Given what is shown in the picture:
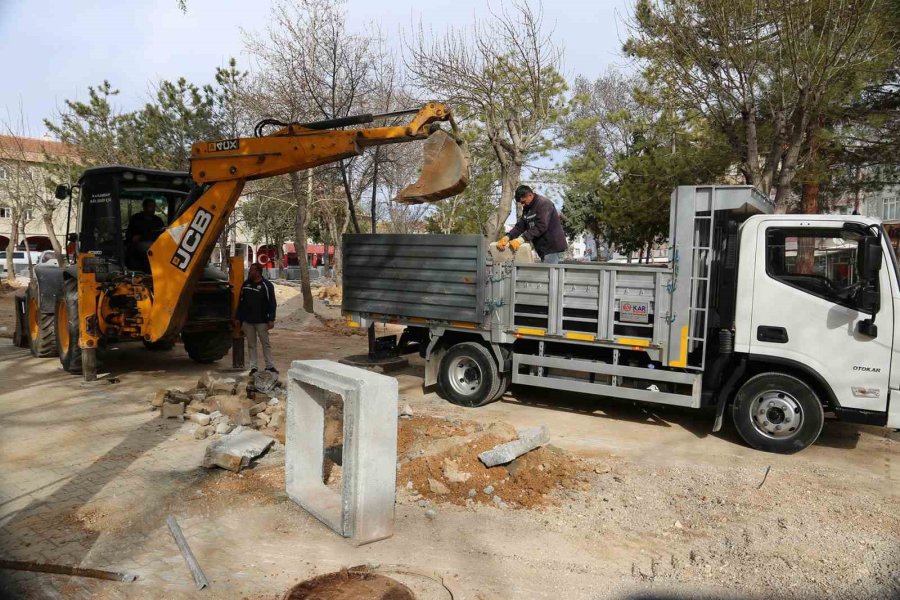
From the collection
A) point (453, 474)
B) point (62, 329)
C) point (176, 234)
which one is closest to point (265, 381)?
point (176, 234)

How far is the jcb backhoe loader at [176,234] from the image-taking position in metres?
7.41

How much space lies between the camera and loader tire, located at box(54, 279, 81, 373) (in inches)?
362

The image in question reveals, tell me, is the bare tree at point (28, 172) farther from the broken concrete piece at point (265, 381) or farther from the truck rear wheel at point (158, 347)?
the broken concrete piece at point (265, 381)

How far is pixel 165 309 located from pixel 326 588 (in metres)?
6.12

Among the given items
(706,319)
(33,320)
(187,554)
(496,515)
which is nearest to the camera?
(187,554)

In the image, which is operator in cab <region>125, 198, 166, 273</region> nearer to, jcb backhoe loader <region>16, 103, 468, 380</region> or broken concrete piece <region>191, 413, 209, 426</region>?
jcb backhoe loader <region>16, 103, 468, 380</region>

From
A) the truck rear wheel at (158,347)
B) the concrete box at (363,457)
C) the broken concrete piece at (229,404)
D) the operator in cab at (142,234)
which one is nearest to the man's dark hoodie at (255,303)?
the operator in cab at (142,234)

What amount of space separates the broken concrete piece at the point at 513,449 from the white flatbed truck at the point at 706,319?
182 centimetres

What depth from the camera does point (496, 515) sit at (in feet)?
16.0

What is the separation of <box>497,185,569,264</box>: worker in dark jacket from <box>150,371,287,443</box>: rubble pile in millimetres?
3504

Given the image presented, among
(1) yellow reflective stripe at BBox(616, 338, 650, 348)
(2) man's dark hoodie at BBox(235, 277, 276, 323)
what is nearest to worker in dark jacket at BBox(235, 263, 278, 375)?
(2) man's dark hoodie at BBox(235, 277, 276, 323)

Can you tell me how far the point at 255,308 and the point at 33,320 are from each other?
4862mm

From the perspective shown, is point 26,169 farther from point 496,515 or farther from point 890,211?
point 890,211

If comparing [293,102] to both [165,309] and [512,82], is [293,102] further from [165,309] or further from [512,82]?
[165,309]
